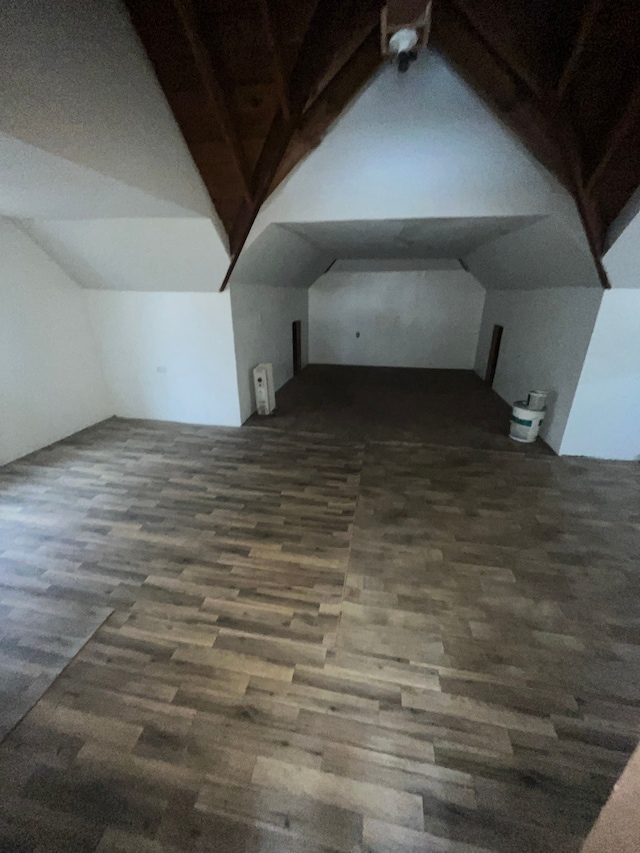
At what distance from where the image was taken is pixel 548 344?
481 cm

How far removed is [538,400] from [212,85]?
14.7 feet

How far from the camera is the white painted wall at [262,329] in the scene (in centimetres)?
508

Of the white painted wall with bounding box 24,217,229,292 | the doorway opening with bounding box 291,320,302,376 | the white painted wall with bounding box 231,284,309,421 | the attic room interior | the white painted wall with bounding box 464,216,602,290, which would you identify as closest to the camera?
the attic room interior

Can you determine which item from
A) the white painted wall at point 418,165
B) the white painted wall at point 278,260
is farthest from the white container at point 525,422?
the white painted wall at point 278,260

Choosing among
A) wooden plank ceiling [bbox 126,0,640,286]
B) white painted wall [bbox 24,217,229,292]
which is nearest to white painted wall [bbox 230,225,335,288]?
white painted wall [bbox 24,217,229,292]

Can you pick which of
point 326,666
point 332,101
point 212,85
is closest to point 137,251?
point 212,85

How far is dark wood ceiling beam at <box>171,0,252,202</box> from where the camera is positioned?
6.93ft

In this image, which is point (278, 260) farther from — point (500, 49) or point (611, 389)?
point (611, 389)

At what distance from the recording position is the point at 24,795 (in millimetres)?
1505

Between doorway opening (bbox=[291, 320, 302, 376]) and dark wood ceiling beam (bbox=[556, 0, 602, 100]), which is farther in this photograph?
doorway opening (bbox=[291, 320, 302, 376])

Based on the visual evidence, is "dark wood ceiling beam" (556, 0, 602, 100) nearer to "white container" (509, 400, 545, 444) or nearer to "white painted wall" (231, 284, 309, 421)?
"white container" (509, 400, 545, 444)

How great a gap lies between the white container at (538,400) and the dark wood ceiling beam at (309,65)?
12.6 ft

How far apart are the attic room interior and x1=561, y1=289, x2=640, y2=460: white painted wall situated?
0.03m

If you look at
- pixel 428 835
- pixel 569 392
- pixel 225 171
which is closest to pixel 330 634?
pixel 428 835
